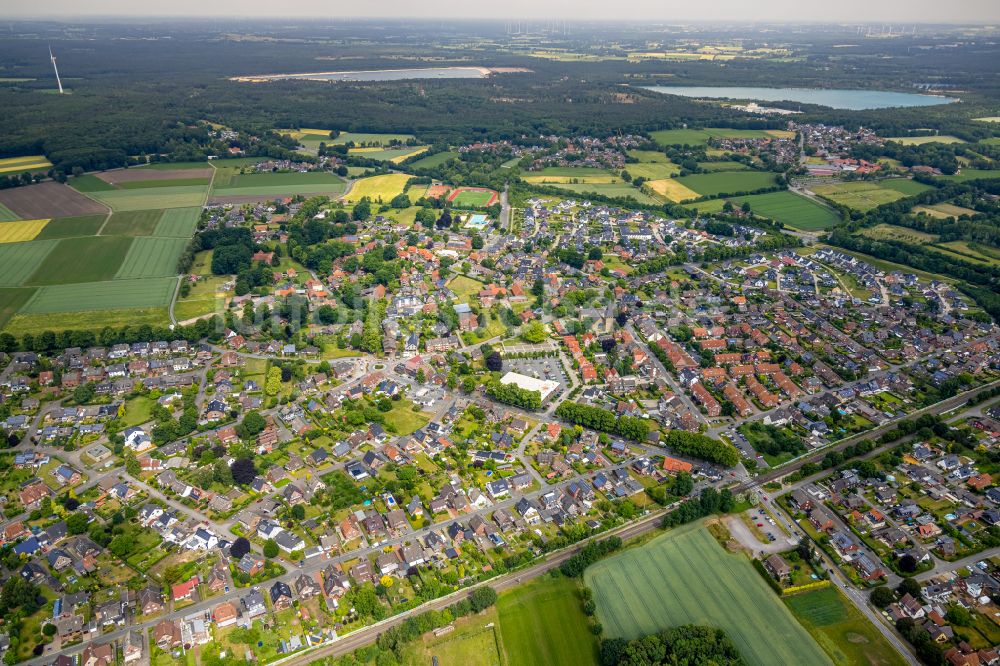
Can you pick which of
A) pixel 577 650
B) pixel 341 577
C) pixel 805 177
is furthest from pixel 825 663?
pixel 805 177

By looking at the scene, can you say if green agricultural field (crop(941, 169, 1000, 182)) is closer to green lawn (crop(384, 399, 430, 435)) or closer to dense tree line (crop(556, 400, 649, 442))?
dense tree line (crop(556, 400, 649, 442))

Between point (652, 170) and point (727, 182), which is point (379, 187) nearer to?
point (652, 170)

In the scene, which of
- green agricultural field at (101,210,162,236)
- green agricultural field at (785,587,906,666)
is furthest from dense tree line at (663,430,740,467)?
green agricultural field at (101,210,162,236)

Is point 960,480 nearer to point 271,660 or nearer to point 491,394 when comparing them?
point 491,394

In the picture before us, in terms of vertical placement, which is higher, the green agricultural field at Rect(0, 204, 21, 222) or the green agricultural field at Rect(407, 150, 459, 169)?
the green agricultural field at Rect(407, 150, 459, 169)

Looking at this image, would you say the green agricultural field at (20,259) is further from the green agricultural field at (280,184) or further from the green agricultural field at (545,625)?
the green agricultural field at (545,625)

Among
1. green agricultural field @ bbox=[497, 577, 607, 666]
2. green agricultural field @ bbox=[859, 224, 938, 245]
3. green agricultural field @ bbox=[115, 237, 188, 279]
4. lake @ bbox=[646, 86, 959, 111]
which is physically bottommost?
green agricultural field @ bbox=[497, 577, 607, 666]

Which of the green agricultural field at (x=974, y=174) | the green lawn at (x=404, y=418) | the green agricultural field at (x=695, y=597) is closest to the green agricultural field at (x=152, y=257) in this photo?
the green lawn at (x=404, y=418)
